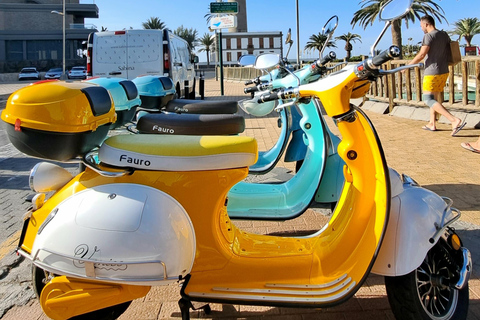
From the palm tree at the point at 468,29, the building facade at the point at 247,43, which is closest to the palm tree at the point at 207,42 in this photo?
the building facade at the point at 247,43

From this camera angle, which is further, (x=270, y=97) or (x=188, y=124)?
(x=188, y=124)

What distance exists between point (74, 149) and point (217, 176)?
65cm

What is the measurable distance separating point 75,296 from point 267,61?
7.67 ft

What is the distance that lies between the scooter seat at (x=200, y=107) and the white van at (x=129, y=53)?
20.0ft

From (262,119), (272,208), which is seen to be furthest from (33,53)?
(272,208)

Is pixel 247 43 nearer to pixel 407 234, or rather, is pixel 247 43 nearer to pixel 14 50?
pixel 14 50

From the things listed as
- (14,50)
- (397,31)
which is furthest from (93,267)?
(14,50)

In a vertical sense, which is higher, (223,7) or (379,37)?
(223,7)

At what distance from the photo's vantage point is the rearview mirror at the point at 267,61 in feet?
11.3

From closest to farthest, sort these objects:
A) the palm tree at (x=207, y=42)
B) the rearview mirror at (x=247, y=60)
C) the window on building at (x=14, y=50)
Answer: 1. the rearview mirror at (x=247, y=60)
2. the window on building at (x=14, y=50)
3. the palm tree at (x=207, y=42)

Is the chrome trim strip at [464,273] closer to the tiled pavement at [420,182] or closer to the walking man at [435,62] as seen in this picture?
the tiled pavement at [420,182]

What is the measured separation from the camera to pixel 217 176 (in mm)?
2029

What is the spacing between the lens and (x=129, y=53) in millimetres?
9961

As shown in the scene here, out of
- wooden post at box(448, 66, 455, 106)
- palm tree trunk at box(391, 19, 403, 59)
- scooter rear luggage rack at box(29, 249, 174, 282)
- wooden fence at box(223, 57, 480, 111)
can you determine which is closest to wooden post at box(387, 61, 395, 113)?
wooden fence at box(223, 57, 480, 111)
